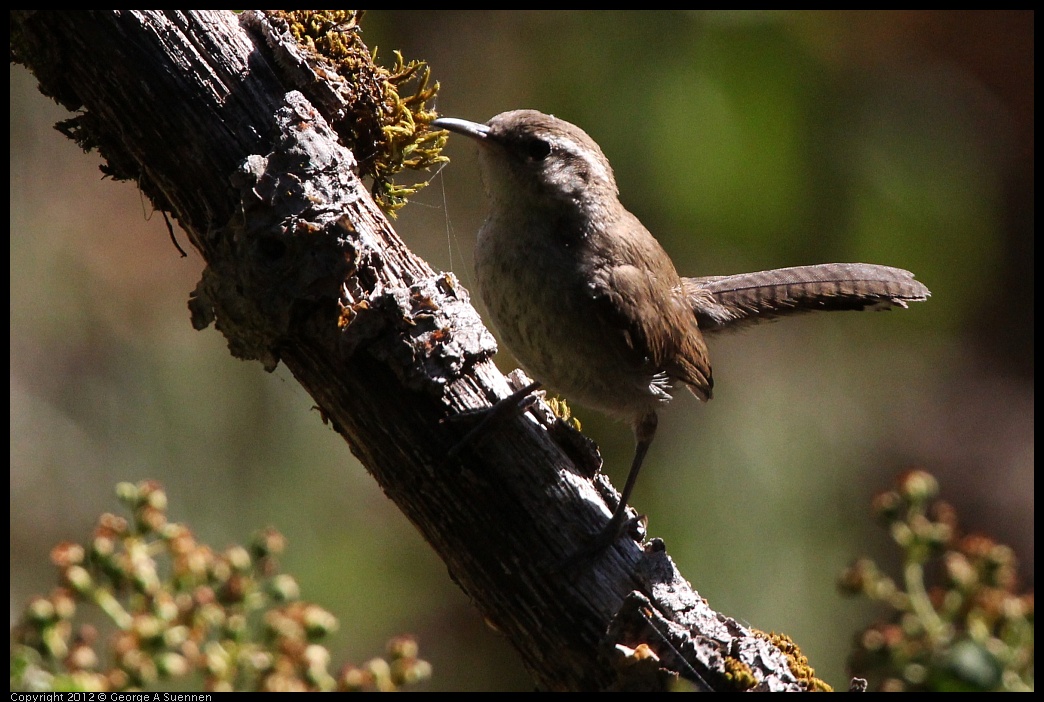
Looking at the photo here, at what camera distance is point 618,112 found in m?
5.09

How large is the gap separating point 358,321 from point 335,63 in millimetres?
785

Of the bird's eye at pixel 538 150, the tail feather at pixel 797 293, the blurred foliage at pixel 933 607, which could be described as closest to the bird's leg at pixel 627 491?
the tail feather at pixel 797 293

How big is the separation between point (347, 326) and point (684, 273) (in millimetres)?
3036

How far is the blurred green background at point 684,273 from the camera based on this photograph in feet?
14.8

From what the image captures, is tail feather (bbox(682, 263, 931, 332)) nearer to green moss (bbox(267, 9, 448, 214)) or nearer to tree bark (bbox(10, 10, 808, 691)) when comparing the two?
green moss (bbox(267, 9, 448, 214))

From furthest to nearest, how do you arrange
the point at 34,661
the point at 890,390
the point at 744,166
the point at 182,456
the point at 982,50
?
the point at 982,50, the point at 890,390, the point at 744,166, the point at 182,456, the point at 34,661

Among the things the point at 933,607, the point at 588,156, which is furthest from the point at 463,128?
the point at 933,607

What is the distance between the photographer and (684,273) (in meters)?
5.03

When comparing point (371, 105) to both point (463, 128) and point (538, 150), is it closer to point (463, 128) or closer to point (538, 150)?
point (463, 128)

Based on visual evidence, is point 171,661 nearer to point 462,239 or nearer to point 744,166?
point 462,239

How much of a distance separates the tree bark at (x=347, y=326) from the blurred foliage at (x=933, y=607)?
338mm

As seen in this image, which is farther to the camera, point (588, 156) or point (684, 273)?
point (684, 273)

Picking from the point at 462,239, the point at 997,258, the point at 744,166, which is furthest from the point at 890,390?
the point at 462,239

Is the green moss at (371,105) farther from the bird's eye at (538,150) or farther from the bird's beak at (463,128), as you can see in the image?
the bird's eye at (538,150)
